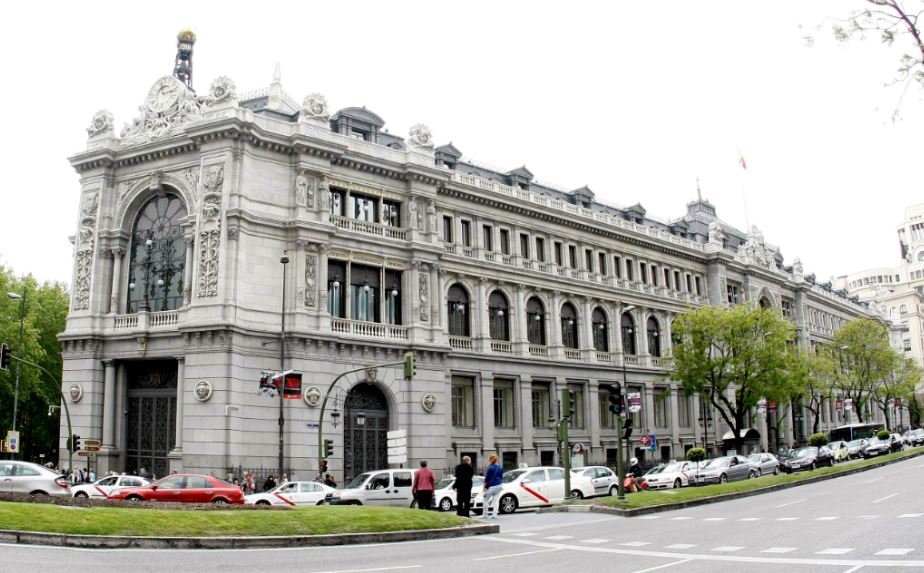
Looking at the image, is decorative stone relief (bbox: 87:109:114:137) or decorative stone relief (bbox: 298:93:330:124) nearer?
decorative stone relief (bbox: 298:93:330:124)

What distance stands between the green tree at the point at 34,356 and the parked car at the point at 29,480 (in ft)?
99.0

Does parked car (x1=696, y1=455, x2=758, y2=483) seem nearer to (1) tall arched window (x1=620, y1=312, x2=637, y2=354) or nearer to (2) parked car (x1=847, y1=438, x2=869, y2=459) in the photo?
(1) tall arched window (x1=620, y1=312, x2=637, y2=354)

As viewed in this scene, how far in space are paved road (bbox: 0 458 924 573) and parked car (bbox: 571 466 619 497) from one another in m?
8.11

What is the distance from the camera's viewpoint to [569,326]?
187ft

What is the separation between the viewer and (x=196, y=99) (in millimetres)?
42406

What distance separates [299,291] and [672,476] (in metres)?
20.1

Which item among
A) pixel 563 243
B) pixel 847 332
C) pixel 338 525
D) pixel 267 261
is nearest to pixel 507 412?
pixel 563 243

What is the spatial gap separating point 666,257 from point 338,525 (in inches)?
1992

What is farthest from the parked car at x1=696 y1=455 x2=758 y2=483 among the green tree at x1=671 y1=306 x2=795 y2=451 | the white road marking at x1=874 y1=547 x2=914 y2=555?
the white road marking at x1=874 y1=547 x2=914 y2=555

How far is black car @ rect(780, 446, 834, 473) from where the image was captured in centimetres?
5212

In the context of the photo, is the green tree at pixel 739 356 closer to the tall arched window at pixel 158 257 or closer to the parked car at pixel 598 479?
the parked car at pixel 598 479

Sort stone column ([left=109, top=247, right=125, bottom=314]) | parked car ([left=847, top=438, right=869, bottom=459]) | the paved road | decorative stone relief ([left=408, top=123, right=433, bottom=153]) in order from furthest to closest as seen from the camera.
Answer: parked car ([left=847, top=438, right=869, bottom=459]), decorative stone relief ([left=408, top=123, right=433, bottom=153]), stone column ([left=109, top=247, right=125, bottom=314]), the paved road

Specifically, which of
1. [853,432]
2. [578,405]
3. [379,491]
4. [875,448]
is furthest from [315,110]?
[853,432]

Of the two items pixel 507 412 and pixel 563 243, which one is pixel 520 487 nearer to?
pixel 507 412
